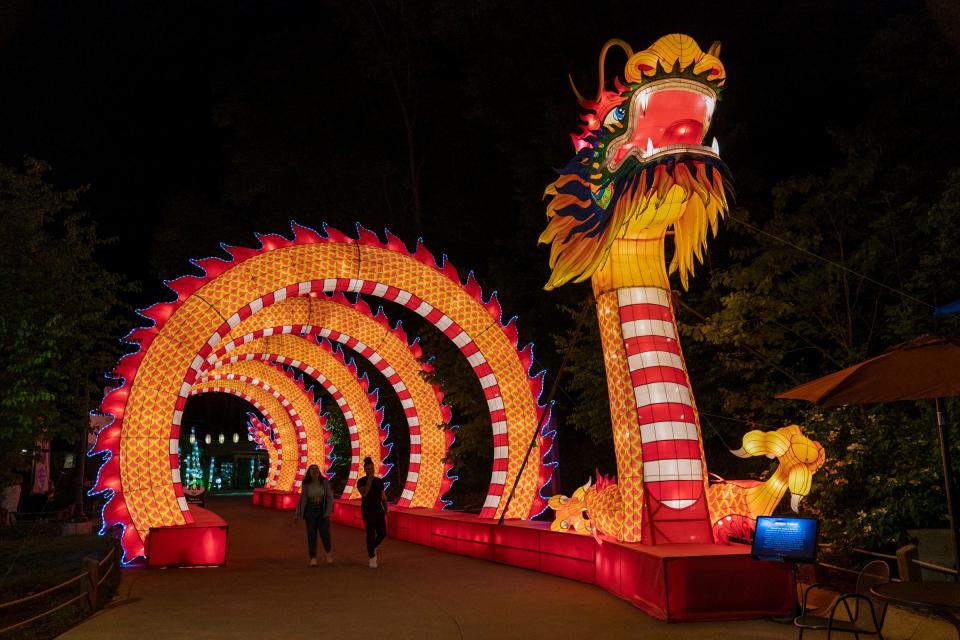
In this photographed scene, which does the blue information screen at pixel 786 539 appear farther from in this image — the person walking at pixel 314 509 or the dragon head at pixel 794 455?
the person walking at pixel 314 509

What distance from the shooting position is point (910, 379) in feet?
19.8

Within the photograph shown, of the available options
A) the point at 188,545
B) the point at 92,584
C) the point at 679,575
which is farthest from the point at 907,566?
the point at 188,545

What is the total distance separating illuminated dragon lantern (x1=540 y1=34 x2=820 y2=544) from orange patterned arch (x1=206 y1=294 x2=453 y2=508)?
22.8ft

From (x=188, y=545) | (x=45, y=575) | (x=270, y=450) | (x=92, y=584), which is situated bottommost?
(x=45, y=575)

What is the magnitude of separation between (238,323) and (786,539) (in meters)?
7.88

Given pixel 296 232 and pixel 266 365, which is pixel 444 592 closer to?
pixel 296 232

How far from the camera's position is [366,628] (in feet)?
23.9

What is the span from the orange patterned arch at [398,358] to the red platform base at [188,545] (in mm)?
4889

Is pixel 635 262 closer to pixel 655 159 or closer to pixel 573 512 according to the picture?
pixel 655 159

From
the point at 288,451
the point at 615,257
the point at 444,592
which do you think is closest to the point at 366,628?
the point at 444,592

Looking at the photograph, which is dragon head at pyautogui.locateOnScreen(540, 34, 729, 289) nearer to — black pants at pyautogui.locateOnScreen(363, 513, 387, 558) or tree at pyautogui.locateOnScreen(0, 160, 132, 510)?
black pants at pyautogui.locateOnScreen(363, 513, 387, 558)

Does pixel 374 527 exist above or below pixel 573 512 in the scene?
below

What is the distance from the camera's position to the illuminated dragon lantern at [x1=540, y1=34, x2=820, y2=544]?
26.8 ft

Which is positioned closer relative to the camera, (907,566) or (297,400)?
(907,566)
